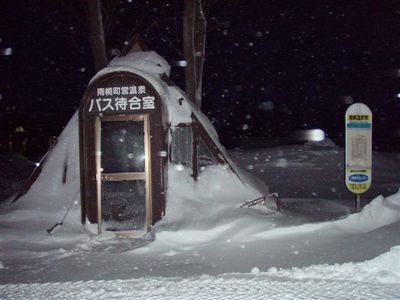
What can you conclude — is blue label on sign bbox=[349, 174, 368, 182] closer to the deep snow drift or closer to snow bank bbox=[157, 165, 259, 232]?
the deep snow drift

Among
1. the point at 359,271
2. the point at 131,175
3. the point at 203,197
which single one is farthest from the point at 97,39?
the point at 359,271

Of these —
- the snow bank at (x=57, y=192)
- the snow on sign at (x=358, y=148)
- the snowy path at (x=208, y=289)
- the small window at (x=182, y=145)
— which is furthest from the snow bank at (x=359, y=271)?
the snow bank at (x=57, y=192)

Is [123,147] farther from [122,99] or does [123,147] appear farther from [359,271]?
[359,271]

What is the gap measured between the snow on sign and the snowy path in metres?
3.46

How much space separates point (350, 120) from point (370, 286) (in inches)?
156

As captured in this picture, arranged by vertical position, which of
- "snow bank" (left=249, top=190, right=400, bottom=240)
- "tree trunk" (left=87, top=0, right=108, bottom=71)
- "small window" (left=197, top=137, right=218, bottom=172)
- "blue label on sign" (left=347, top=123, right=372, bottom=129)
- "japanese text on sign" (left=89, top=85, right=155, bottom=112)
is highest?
"tree trunk" (left=87, top=0, right=108, bottom=71)

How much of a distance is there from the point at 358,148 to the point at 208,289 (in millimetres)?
4386

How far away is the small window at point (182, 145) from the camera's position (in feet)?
30.9

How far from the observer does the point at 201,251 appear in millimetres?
7074

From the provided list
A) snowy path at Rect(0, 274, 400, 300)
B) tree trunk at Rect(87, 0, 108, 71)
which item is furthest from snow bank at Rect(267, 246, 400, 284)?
tree trunk at Rect(87, 0, 108, 71)

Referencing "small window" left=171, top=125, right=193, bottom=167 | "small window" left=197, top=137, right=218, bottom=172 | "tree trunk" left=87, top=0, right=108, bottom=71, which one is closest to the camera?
"small window" left=171, top=125, right=193, bottom=167

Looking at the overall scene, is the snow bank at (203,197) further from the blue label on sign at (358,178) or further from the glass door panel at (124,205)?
the blue label on sign at (358,178)

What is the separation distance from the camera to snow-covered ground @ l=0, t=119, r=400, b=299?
534 centimetres

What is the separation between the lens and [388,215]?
7.39 meters
